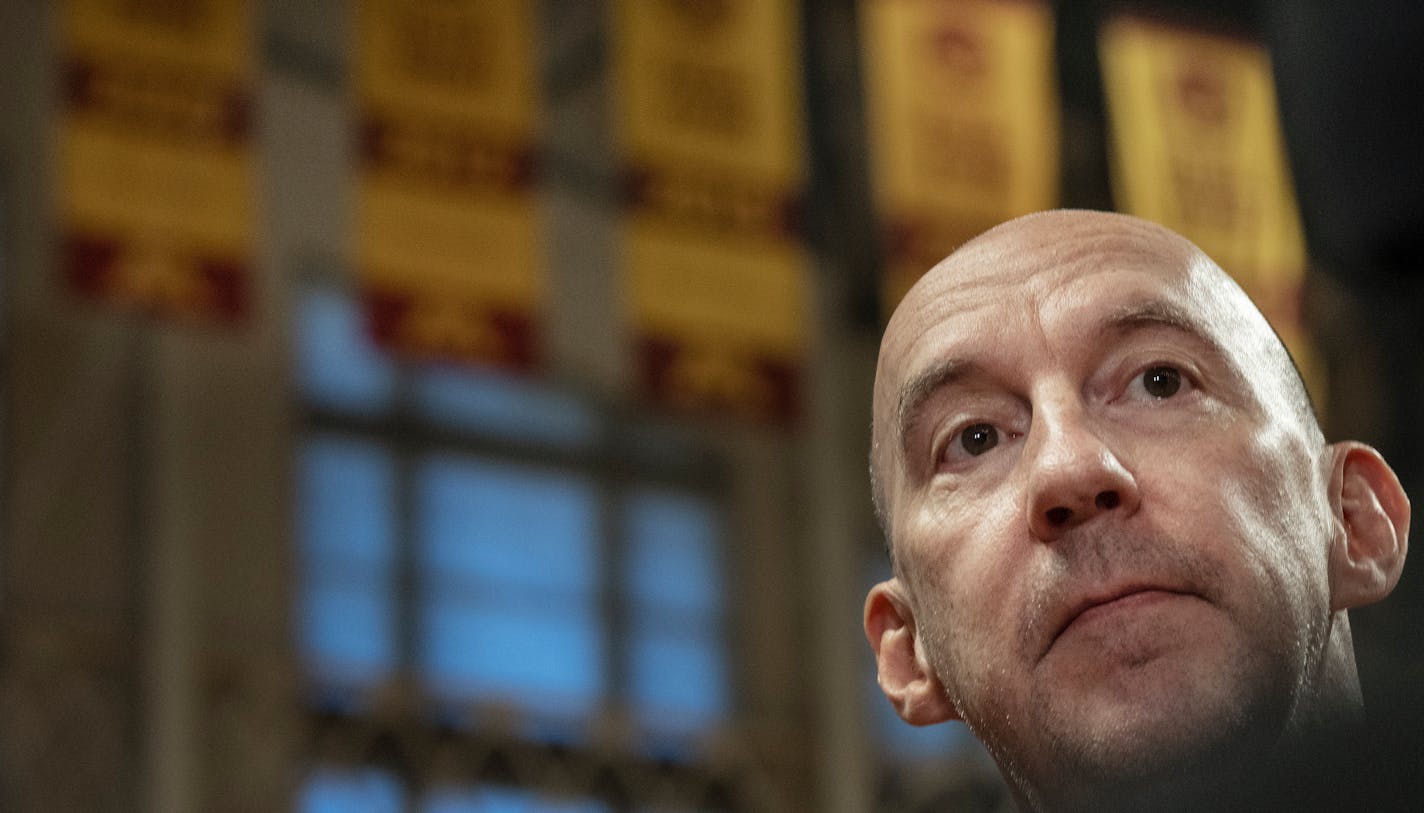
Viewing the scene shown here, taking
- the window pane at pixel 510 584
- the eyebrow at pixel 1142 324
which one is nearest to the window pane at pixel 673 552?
the window pane at pixel 510 584

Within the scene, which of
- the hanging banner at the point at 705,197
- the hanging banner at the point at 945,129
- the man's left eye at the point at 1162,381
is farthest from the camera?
the hanging banner at the point at 945,129

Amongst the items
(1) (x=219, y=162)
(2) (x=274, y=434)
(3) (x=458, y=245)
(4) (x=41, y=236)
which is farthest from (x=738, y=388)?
(4) (x=41, y=236)

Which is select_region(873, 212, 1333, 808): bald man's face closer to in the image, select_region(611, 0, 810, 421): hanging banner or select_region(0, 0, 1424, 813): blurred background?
select_region(0, 0, 1424, 813): blurred background

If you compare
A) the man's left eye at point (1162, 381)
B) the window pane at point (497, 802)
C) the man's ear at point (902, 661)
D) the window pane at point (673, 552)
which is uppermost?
the man's left eye at point (1162, 381)

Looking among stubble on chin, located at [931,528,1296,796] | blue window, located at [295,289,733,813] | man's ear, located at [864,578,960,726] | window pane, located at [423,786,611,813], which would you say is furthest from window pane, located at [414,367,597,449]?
stubble on chin, located at [931,528,1296,796]

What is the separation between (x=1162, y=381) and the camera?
181 cm

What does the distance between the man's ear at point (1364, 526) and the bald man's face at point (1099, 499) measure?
0.12 feet

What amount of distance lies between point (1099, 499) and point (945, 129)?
8.25 metres

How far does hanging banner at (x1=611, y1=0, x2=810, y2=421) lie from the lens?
8961 millimetres

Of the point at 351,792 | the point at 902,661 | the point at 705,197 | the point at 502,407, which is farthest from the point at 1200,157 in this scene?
the point at 902,661

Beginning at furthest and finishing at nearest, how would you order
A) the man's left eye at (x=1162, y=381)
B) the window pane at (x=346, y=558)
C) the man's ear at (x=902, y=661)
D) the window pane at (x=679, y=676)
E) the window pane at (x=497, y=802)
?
the window pane at (x=679, y=676), the window pane at (x=346, y=558), the window pane at (x=497, y=802), the man's ear at (x=902, y=661), the man's left eye at (x=1162, y=381)

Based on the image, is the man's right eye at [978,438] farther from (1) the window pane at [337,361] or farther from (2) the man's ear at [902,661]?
(1) the window pane at [337,361]

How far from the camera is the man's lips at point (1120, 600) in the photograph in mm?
1593

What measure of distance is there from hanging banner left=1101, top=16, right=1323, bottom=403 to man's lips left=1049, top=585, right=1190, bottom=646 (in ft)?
28.0
